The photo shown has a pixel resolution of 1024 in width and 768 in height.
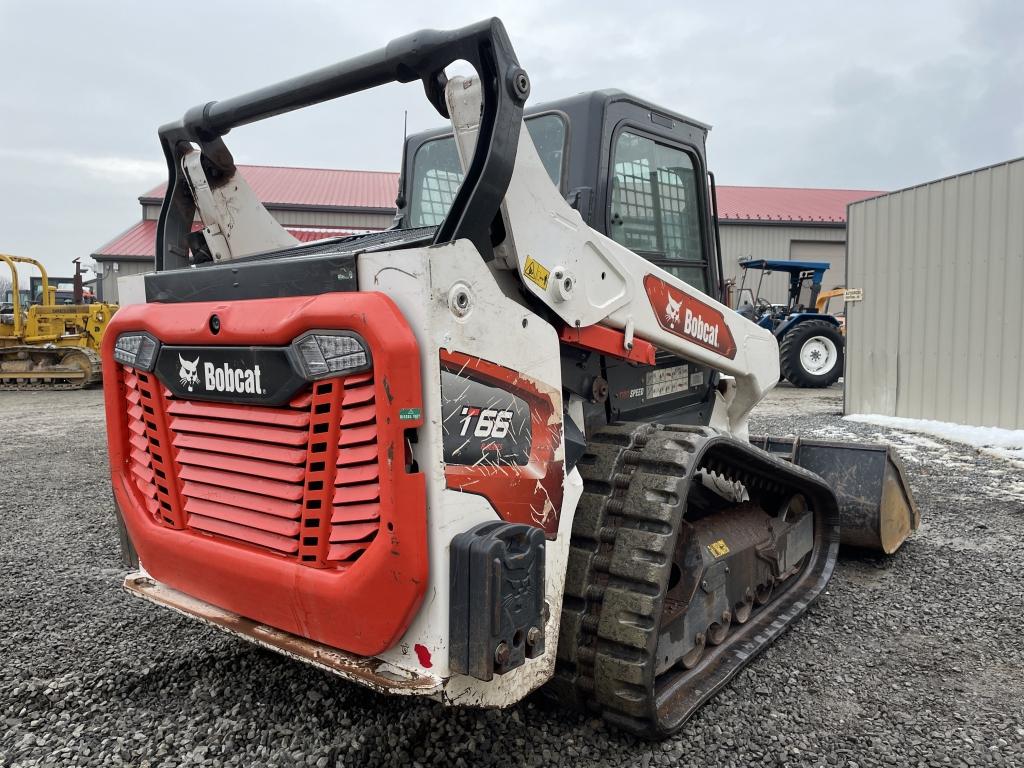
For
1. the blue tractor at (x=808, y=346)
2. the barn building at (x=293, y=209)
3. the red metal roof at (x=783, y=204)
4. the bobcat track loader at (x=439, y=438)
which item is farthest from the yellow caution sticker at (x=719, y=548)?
the red metal roof at (x=783, y=204)

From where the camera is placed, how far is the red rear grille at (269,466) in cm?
203

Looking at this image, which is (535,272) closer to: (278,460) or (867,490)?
(278,460)

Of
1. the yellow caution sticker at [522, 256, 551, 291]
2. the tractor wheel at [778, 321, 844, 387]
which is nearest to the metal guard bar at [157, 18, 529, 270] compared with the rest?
the yellow caution sticker at [522, 256, 551, 291]

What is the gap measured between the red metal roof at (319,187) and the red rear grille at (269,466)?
20.2 metres

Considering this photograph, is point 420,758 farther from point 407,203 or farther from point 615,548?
point 407,203

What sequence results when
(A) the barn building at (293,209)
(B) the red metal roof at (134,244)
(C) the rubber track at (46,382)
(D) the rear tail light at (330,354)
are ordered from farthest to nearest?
(B) the red metal roof at (134,244) < (A) the barn building at (293,209) < (C) the rubber track at (46,382) < (D) the rear tail light at (330,354)

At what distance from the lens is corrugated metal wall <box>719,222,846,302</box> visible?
27359 mm

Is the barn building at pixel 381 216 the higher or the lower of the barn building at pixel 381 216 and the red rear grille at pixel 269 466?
the higher

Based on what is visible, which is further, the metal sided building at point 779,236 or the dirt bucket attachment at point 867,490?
the metal sided building at point 779,236

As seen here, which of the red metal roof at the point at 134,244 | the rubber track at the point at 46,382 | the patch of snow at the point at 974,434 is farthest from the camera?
the red metal roof at the point at 134,244

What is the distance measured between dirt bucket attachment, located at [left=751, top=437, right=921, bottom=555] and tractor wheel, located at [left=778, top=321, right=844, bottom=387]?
384 inches

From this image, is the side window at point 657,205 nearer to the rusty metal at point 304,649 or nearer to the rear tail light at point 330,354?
the rear tail light at point 330,354

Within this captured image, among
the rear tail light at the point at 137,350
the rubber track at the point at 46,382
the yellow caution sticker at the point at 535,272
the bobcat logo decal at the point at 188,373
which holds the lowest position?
the rubber track at the point at 46,382

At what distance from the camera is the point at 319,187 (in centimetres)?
2548
